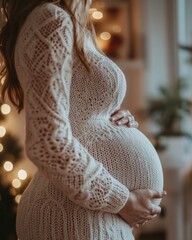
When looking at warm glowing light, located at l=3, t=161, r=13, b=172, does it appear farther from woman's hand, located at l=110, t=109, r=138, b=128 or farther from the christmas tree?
woman's hand, located at l=110, t=109, r=138, b=128

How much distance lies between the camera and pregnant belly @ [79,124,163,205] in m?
1.20

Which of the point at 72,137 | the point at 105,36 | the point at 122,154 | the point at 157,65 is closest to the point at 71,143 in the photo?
the point at 72,137

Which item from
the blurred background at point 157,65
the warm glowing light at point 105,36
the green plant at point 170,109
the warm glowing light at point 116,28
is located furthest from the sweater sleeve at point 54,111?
the warm glowing light at point 116,28

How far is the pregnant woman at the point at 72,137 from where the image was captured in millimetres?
1082

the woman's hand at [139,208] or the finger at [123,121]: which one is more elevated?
the finger at [123,121]

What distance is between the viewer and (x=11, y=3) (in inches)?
47.8

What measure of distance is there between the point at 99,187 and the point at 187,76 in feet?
8.08

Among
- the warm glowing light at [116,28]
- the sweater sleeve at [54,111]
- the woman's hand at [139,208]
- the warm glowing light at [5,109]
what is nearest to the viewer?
the sweater sleeve at [54,111]

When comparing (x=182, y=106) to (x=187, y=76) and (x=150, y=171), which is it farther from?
(x=150, y=171)

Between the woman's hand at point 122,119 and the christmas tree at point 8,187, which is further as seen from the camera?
the christmas tree at point 8,187

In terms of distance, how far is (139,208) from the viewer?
1186mm

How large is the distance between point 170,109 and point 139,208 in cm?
203

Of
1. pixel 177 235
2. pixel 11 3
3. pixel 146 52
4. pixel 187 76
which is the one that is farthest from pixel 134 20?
pixel 11 3

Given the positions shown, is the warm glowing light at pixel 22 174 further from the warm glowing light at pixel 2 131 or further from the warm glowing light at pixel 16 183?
the warm glowing light at pixel 2 131
